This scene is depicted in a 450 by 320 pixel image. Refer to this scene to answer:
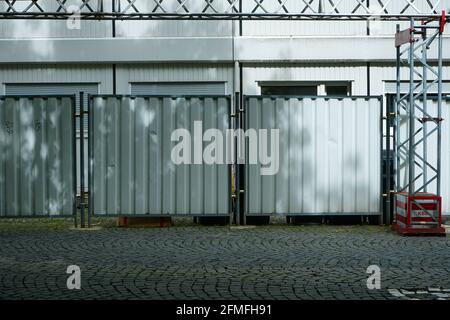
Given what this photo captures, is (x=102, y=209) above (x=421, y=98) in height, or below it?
below

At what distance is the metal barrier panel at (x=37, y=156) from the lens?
38.8 ft

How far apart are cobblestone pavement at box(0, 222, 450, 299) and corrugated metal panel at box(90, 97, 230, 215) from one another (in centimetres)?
48

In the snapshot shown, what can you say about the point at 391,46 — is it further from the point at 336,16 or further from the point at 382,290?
the point at 382,290

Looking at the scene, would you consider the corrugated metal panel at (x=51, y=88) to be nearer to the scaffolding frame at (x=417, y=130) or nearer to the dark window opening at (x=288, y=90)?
the dark window opening at (x=288, y=90)

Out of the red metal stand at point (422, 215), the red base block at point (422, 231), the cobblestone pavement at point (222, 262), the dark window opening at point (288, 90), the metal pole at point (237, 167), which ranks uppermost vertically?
the dark window opening at point (288, 90)

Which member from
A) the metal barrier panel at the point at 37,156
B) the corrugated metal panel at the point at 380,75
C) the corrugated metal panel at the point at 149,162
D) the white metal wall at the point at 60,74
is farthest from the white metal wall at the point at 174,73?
the metal barrier panel at the point at 37,156

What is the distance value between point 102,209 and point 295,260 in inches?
178

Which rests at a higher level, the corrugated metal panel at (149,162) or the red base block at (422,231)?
the corrugated metal panel at (149,162)

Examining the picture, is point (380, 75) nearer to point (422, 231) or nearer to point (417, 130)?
point (417, 130)

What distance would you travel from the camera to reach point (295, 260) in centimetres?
870

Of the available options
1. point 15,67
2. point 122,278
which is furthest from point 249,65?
point 122,278

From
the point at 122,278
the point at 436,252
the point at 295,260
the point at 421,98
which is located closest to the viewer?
the point at 122,278

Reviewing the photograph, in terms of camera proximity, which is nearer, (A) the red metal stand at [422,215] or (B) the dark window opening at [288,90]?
(A) the red metal stand at [422,215]

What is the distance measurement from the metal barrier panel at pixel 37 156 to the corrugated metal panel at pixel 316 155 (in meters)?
3.33
